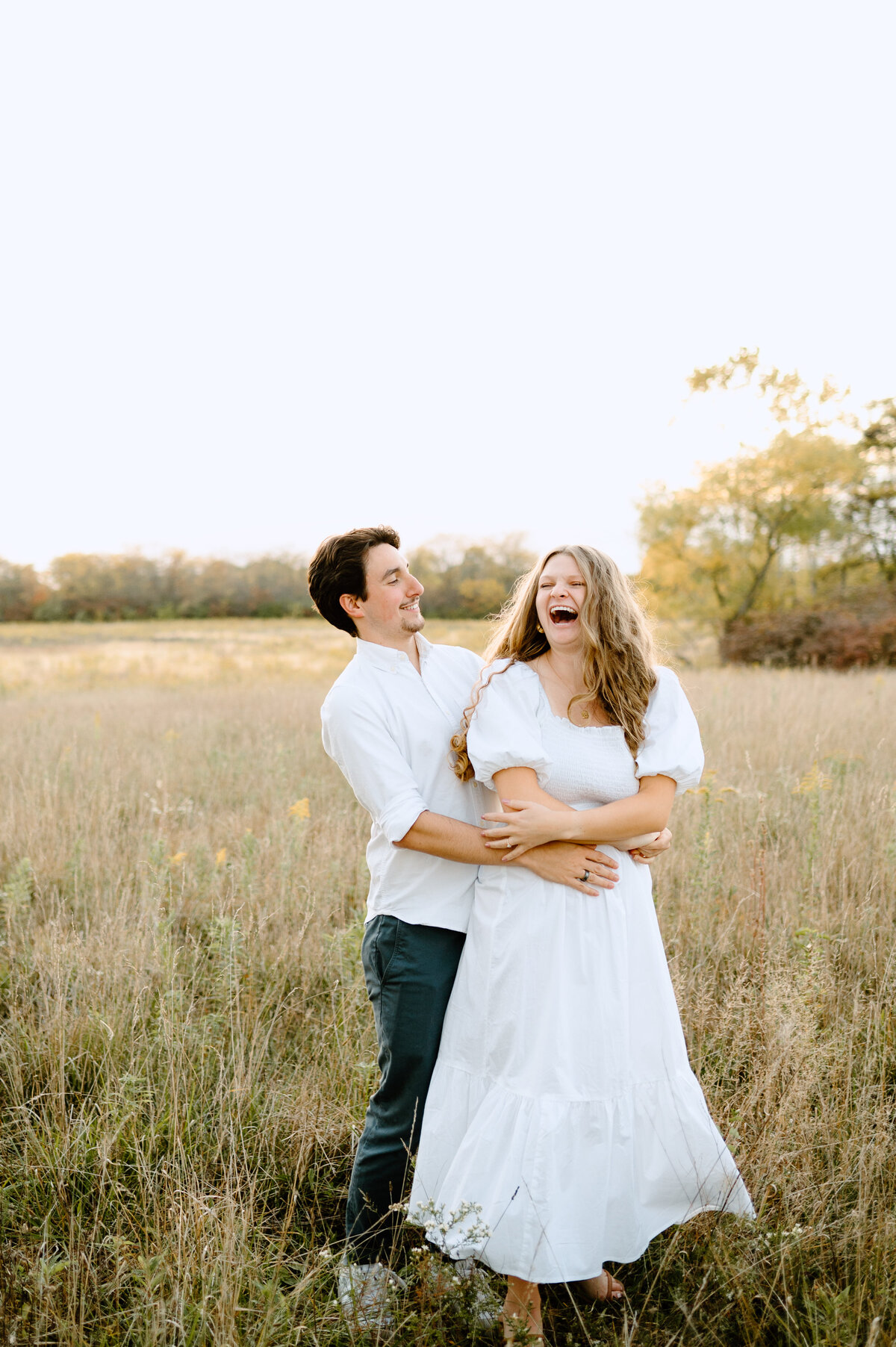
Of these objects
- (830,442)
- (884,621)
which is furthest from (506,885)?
(830,442)

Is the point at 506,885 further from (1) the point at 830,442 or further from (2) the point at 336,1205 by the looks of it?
(1) the point at 830,442

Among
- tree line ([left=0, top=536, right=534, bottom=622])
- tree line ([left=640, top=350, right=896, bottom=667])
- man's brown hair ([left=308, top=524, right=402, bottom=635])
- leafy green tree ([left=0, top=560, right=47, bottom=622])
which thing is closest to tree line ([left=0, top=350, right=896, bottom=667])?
tree line ([left=640, top=350, right=896, bottom=667])

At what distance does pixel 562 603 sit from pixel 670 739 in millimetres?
→ 489

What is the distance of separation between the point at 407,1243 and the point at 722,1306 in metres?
0.88

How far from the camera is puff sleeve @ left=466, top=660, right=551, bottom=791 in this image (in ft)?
7.38

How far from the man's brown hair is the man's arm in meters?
0.71

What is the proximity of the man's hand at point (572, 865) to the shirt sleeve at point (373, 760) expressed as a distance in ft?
1.09

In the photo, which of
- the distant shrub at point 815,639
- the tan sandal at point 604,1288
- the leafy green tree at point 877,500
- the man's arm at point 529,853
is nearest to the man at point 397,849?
the man's arm at point 529,853

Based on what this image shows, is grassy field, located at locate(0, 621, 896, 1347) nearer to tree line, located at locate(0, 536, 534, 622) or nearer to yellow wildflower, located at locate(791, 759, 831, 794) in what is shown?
yellow wildflower, located at locate(791, 759, 831, 794)

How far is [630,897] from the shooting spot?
7.66ft

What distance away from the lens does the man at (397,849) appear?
7.48ft

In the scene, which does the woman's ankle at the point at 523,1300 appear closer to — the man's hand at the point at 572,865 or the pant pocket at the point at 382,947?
the pant pocket at the point at 382,947

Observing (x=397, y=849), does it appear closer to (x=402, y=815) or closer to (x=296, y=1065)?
(x=402, y=815)

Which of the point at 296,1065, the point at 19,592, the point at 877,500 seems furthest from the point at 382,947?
the point at 19,592
